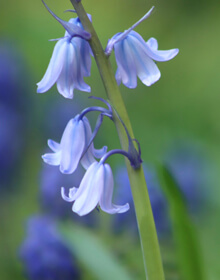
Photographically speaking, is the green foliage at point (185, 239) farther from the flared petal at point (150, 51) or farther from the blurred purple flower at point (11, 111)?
the blurred purple flower at point (11, 111)

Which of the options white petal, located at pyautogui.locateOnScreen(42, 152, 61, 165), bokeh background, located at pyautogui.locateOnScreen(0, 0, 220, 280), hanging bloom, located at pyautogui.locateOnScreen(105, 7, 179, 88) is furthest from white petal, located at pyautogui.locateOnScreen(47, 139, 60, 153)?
bokeh background, located at pyautogui.locateOnScreen(0, 0, 220, 280)

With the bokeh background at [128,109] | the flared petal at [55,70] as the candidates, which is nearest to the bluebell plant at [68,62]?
the flared petal at [55,70]

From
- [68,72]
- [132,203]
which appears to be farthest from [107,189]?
[132,203]

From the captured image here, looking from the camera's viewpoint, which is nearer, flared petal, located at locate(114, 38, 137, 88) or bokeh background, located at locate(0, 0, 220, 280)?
flared petal, located at locate(114, 38, 137, 88)

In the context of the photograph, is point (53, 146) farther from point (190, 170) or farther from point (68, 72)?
point (190, 170)

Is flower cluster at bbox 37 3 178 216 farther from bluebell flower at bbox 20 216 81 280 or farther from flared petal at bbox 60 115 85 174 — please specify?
bluebell flower at bbox 20 216 81 280

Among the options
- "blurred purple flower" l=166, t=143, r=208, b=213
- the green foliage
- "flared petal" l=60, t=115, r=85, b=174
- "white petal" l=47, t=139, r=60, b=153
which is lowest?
the green foliage

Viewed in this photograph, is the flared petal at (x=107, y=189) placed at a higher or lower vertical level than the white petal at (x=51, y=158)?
lower
